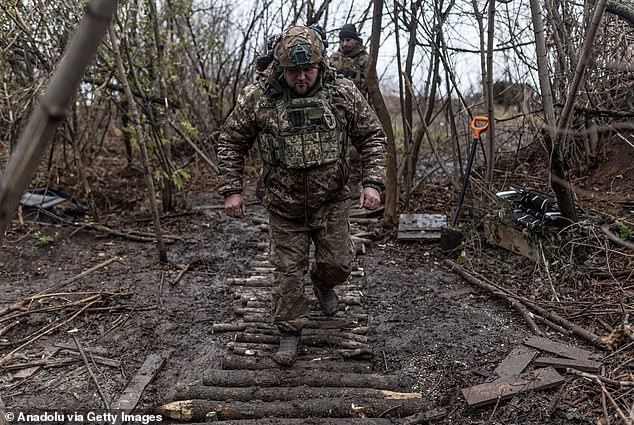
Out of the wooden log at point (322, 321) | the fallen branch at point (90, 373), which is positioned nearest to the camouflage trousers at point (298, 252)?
the wooden log at point (322, 321)

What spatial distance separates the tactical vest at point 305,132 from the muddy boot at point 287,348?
124 cm

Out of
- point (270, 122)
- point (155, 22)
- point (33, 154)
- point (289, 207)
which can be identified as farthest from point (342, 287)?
point (33, 154)

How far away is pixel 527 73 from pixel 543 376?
165 inches

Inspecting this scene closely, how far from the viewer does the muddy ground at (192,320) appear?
356 cm

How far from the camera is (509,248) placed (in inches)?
222

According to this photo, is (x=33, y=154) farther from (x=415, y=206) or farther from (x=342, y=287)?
(x=415, y=206)

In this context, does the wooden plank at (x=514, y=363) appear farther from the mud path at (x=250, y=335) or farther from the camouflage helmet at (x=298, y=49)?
the camouflage helmet at (x=298, y=49)

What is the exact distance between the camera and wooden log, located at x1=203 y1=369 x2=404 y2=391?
12.0 ft

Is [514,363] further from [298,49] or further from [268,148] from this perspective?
[298,49]

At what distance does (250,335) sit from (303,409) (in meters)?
1.04

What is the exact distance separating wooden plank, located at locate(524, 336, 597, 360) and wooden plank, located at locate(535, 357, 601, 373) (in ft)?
0.20

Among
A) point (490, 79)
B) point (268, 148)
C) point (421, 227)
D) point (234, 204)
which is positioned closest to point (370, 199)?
point (268, 148)

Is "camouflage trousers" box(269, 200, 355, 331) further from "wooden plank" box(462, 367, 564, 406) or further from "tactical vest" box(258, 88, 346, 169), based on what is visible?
"wooden plank" box(462, 367, 564, 406)

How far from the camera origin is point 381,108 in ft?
21.0
